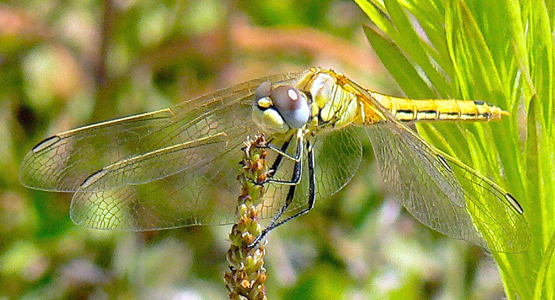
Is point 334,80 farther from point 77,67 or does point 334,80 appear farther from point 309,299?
point 77,67

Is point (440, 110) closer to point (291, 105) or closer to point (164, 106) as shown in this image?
point (291, 105)

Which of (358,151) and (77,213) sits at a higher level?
(358,151)

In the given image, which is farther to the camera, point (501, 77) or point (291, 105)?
point (291, 105)

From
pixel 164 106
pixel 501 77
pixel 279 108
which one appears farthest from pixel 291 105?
pixel 164 106

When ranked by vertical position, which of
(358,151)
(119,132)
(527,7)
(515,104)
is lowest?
(119,132)

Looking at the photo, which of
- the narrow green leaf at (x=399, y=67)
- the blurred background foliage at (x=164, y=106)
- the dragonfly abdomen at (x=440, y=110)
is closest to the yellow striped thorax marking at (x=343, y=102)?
the dragonfly abdomen at (x=440, y=110)

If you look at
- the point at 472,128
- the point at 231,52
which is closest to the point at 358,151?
the point at 472,128

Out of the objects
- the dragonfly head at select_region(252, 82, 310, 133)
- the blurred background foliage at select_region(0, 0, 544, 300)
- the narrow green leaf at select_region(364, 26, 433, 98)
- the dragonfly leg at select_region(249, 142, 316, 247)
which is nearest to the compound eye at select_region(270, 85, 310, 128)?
the dragonfly head at select_region(252, 82, 310, 133)

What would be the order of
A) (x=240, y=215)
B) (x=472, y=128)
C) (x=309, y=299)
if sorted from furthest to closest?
(x=309, y=299) → (x=472, y=128) → (x=240, y=215)
